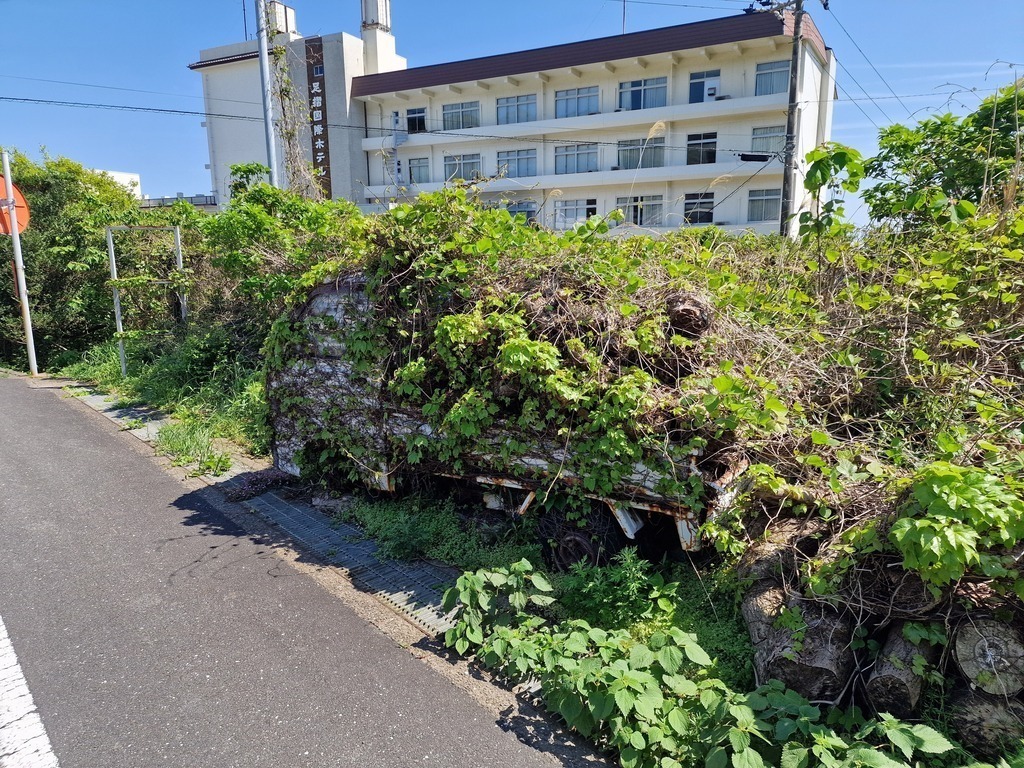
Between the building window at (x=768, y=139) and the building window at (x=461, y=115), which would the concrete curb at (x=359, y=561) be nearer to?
the building window at (x=768, y=139)

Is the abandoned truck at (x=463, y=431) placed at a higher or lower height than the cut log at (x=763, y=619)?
higher

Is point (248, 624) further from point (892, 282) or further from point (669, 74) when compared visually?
point (669, 74)

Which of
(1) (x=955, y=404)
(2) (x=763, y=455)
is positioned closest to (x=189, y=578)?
(2) (x=763, y=455)

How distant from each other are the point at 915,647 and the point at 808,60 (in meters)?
26.8

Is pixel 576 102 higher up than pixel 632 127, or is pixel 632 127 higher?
pixel 576 102

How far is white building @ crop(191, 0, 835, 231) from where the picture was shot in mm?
23281

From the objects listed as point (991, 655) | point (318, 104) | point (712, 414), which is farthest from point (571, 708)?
point (318, 104)

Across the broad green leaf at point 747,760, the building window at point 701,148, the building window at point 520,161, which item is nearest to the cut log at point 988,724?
the broad green leaf at point 747,760

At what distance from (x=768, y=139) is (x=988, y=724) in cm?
2492

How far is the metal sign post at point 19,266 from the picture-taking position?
11305mm

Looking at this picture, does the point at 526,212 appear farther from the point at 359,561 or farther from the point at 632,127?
the point at 632,127

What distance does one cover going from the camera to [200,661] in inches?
139

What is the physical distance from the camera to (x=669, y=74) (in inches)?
973

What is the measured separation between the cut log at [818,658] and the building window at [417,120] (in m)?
30.7
